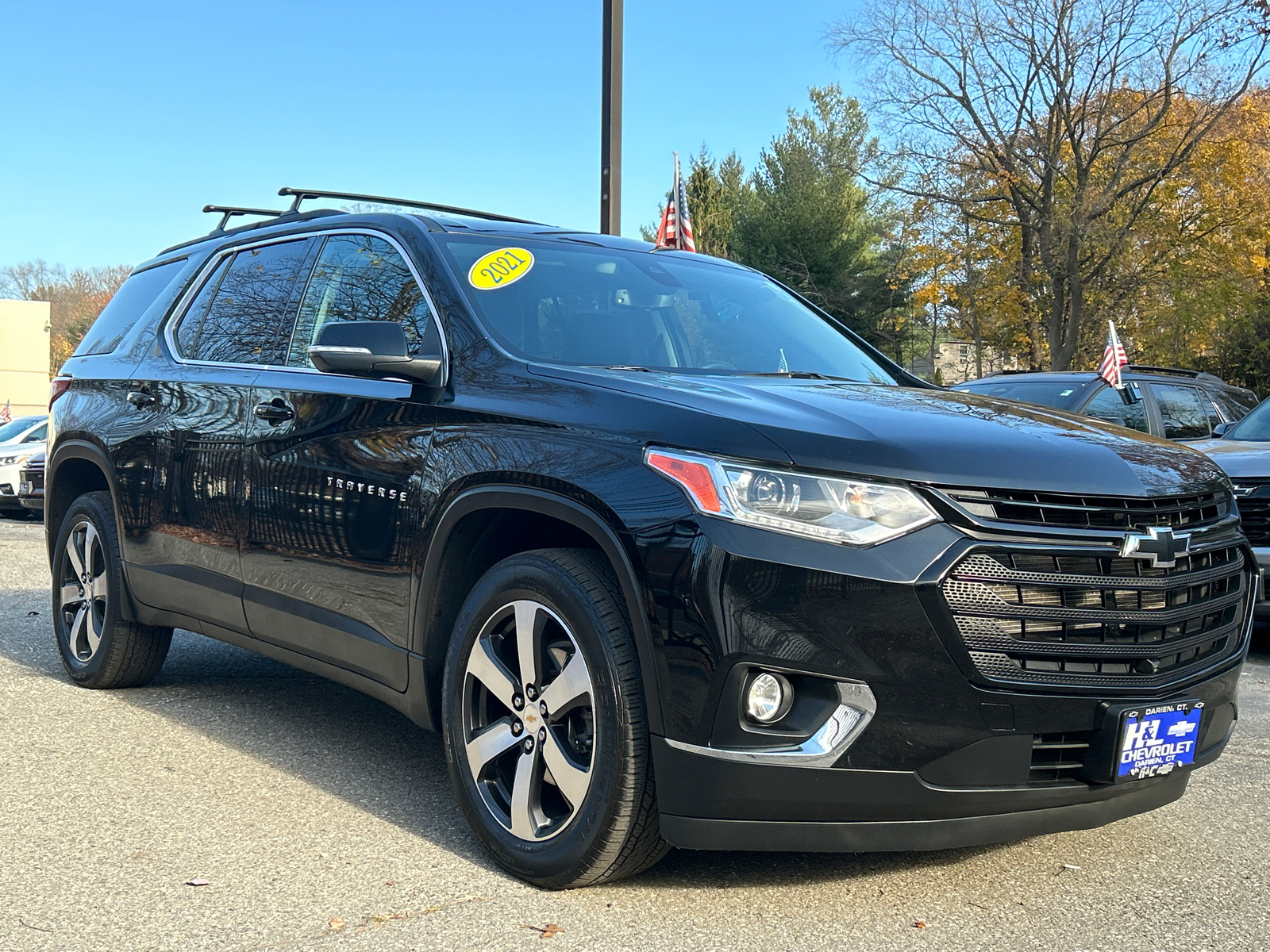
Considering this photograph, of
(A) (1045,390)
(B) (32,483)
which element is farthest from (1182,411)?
(B) (32,483)

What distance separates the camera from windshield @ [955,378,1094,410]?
1008 cm

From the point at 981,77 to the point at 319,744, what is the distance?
101ft

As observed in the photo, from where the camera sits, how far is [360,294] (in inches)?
170

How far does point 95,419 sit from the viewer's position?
5.48 meters

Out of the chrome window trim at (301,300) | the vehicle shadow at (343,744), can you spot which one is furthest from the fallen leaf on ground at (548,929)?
the chrome window trim at (301,300)

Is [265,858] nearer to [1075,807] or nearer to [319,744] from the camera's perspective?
[319,744]

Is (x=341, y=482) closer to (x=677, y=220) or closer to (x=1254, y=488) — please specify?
(x=1254, y=488)

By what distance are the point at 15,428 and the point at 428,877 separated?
1937 centimetres

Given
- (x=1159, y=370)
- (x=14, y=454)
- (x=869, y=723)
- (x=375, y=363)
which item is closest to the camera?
(x=869, y=723)

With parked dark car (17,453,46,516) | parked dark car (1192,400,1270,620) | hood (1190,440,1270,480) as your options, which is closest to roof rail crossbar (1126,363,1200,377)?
hood (1190,440,1270,480)

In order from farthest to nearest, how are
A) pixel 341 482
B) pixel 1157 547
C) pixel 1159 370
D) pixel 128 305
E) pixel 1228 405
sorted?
pixel 1228 405, pixel 1159 370, pixel 128 305, pixel 341 482, pixel 1157 547

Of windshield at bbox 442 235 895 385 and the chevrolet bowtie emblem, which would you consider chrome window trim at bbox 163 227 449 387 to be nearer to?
windshield at bbox 442 235 895 385

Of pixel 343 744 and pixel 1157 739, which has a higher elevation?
pixel 1157 739

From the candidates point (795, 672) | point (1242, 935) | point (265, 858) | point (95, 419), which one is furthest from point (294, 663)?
point (1242, 935)
